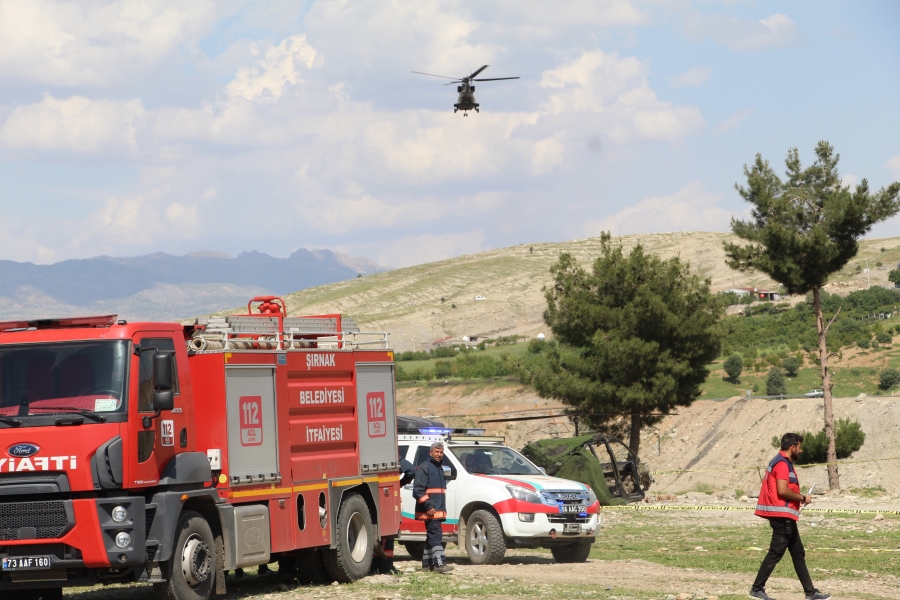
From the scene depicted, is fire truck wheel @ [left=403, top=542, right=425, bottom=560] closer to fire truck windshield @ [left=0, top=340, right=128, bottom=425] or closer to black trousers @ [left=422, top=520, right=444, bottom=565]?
black trousers @ [left=422, top=520, right=444, bottom=565]

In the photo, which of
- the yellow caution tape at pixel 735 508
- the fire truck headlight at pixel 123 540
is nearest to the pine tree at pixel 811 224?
the yellow caution tape at pixel 735 508

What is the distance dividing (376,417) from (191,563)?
4.44 meters

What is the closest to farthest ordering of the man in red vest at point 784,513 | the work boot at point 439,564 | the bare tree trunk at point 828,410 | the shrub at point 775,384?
1. the man in red vest at point 784,513
2. the work boot at point 439,564
3. the bare tree trunk at point 828,410
4. the shrub at point 775,384

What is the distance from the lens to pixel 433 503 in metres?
15.7

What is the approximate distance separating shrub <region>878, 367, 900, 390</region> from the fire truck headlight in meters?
58.8

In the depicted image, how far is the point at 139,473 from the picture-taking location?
35.5ft

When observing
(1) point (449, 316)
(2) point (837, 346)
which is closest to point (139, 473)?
(2) point (837, 346)

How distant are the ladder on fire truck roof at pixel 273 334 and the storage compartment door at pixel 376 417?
42 centimetres

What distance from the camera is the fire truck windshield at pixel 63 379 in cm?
1069

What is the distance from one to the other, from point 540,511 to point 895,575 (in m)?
4.89

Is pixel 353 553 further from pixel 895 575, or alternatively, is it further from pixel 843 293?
pixel 843 293

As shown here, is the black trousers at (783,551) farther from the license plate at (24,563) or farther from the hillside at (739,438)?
the hillside at (739,438)

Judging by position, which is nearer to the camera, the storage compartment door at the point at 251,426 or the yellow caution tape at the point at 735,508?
the storage compartment door at the point at 251,426

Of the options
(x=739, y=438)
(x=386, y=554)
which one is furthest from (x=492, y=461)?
(x=739, y=438)
